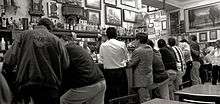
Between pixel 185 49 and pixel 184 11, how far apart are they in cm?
568

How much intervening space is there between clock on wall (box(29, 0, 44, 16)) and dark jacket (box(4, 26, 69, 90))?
8.97 ft

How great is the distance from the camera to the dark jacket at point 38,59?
2.18m

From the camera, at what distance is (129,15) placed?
24.6 feet

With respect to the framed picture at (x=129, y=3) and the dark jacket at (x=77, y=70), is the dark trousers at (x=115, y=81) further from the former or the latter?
the framed picture at (x=129, y=3)

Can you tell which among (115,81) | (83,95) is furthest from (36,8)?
(83,95)

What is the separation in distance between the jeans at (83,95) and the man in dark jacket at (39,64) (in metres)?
0.22

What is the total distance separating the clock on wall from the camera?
4.91 metres

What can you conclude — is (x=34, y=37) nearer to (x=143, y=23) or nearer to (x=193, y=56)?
(x=193, y=56)

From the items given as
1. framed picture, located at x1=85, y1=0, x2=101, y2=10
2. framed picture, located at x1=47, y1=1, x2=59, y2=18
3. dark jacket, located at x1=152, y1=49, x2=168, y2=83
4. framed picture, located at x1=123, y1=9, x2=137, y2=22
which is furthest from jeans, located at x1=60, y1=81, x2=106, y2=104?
framed picture, located at x1=123, y1=9, x2=137, y2=22

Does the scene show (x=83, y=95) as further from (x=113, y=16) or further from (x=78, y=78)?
(x=113, y=16)

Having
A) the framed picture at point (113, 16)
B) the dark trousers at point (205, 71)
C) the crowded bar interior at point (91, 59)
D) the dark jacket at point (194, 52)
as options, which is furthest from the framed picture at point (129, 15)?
the dark trousers at point (205, 71)

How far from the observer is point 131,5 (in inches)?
300

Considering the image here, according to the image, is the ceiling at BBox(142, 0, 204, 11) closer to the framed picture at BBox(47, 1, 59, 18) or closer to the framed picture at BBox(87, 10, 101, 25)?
the framed picture at BBox(87, 10, 101, 25)

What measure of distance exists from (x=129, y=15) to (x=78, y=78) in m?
Answer: 5.27
